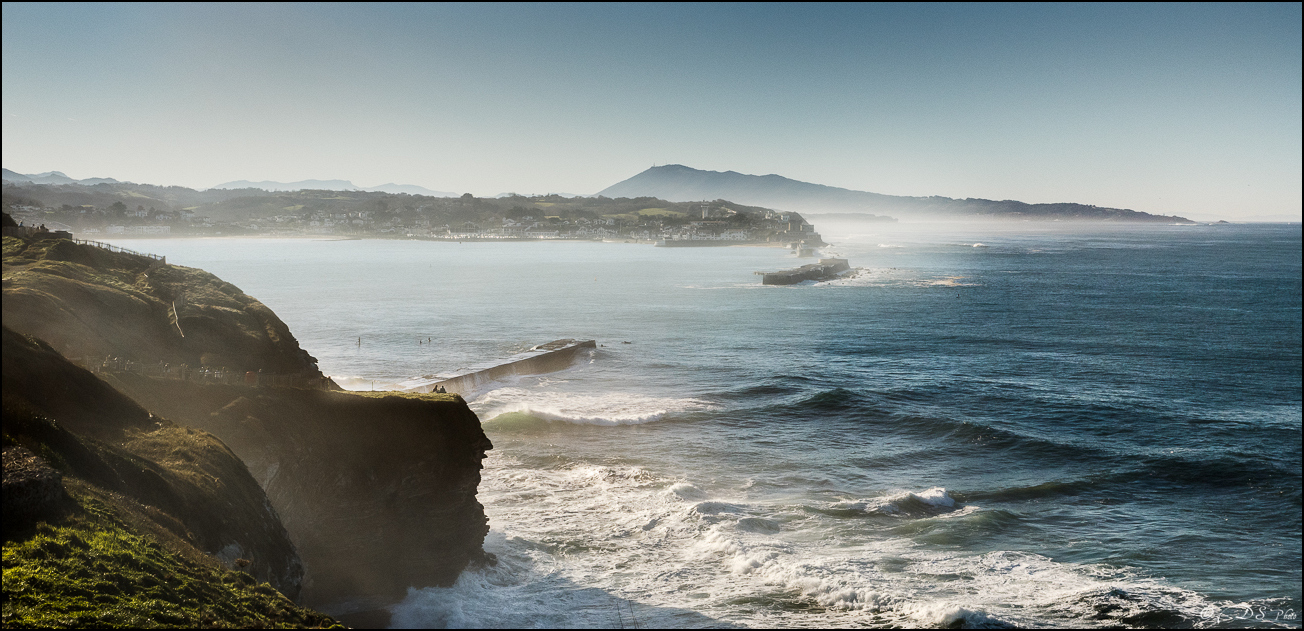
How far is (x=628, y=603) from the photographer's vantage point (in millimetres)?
18953

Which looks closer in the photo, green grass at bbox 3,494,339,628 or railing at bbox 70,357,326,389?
green grass at bbox 3,494,339,628

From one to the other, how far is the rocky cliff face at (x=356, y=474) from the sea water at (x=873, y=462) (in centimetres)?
121

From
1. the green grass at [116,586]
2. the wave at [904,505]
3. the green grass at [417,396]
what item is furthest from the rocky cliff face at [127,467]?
the wave at [904,505]

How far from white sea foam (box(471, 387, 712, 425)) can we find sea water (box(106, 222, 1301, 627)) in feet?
0.78

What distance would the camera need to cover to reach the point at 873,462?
30625mm

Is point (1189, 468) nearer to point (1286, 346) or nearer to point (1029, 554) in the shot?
point (1029, 554)

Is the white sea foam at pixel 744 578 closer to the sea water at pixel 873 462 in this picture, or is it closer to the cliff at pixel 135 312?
the sea water at pixel 873 462

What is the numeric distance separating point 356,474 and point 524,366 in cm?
2891

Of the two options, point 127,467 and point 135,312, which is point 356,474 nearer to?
point 127,467

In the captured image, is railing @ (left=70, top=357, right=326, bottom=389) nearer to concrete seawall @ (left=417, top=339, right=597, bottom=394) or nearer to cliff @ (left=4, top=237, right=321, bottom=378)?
cliff @ (left=4, top=237, right=321, bottom=378)

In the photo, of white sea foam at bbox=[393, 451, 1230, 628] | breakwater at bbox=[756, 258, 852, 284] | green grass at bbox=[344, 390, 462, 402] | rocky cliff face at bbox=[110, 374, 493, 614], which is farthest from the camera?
breakwater at bbox=[756, 258, 852, 284]

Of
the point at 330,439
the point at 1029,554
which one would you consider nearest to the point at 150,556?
the point at 330,439

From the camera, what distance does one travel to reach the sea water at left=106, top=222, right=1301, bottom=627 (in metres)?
19.2

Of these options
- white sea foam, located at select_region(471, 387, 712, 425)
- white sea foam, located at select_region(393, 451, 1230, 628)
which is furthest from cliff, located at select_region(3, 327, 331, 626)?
white sea foam, located at select_region(471, 387, 712, 425)
